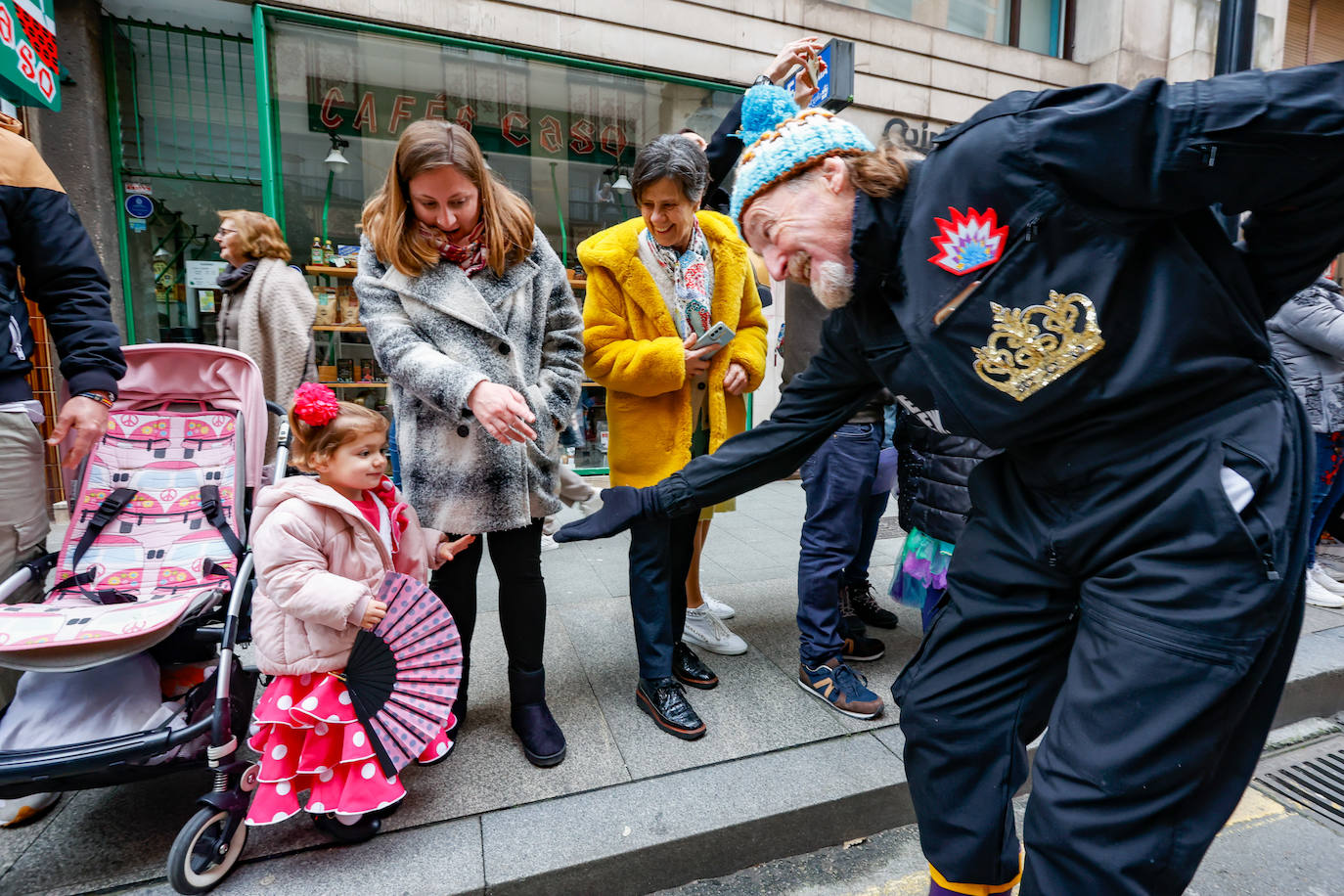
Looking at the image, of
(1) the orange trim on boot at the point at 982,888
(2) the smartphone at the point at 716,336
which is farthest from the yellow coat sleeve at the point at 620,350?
(1) the orange trim on boot at the point at 982,888

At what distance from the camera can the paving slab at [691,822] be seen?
6.46 feet

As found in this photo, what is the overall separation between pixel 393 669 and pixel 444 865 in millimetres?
546

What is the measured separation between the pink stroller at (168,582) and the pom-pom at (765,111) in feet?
6.17

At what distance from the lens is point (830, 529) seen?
2885mm

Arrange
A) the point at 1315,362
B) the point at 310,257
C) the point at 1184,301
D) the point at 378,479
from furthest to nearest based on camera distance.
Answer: the point at 310,257
the point at 1315,362
the point at 378,479
the point at 1184,301

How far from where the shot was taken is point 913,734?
5.14 ft

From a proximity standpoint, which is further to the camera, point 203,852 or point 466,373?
point 466,373

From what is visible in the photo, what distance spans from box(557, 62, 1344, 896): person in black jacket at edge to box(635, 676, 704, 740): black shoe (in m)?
1.38

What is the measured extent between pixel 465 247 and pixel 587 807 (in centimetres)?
181

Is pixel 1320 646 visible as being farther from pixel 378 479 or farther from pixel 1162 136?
pixel 378 479

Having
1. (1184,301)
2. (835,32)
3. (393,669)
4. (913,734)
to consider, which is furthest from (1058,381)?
(835,32)

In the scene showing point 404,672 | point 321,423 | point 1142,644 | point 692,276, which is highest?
point 692,276

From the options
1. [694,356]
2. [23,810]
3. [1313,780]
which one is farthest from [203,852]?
[1313,780]

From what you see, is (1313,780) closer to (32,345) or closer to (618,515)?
(618,515)
